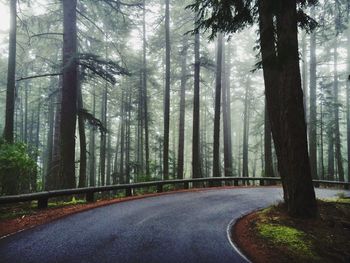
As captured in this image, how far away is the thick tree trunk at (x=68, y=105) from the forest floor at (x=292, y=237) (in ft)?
24.9

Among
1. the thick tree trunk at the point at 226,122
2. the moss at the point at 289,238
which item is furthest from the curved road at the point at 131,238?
the thick tree trunk at the point at 226,122

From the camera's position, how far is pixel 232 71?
129ft

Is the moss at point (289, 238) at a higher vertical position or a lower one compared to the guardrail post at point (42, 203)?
lower

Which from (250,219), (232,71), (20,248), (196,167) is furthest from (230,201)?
(232,71)

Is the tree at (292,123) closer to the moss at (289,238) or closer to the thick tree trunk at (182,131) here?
the moss at (289,238)

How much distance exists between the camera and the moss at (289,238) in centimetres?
612

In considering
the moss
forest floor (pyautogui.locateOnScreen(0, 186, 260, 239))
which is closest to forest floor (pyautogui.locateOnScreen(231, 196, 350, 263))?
the moss

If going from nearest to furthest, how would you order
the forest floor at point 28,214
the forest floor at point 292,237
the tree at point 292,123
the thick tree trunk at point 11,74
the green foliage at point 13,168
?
the forest floor at point 292,237 → the forest floor at point 28,214 → the tree at point 292,123 → the green foliage at point 13,168 → the thick tree trunk at point 11,74

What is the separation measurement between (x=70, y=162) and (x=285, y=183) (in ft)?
28.1

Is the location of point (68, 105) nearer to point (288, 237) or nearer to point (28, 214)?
point (28, 214)

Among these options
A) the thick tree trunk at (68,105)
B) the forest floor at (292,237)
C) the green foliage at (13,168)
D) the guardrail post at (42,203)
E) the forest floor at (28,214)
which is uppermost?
the thick tree trunk at (68,105)

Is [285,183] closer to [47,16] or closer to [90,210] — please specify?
[90,210]

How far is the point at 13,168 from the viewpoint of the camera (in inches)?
405

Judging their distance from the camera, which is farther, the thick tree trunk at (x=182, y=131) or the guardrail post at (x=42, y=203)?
the thick tree trunk at (x=182, y=131)
